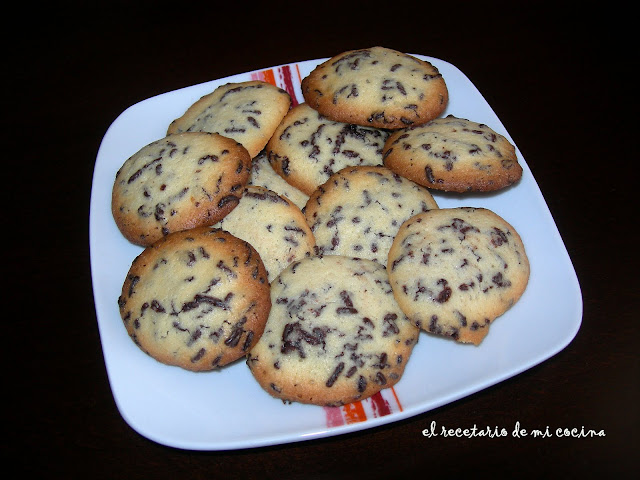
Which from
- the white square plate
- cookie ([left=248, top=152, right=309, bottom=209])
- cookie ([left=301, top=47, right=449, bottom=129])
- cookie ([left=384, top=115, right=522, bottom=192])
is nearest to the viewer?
the white square plate

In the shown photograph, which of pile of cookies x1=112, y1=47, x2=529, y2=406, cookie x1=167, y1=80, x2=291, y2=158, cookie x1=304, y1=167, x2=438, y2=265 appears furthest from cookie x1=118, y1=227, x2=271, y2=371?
cookie x1=167, y1=80, x2=291, y2=158

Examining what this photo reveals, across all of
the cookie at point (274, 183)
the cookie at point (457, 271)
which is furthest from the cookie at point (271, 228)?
the cookie at point (457, 271)

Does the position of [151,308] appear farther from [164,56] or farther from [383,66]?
[164,56]

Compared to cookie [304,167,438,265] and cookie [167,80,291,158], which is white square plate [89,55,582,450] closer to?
cookie [304,167,438,265]

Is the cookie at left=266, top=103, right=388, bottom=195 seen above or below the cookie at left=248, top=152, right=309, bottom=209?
above

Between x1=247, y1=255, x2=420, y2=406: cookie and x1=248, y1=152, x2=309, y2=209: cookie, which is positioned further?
x1=248, y1=152, x2=309, y2=209: cookie

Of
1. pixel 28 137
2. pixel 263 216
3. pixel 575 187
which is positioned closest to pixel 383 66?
pixel 263 216

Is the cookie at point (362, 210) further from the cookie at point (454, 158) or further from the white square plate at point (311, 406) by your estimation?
the white square plate at point (311, 406)
